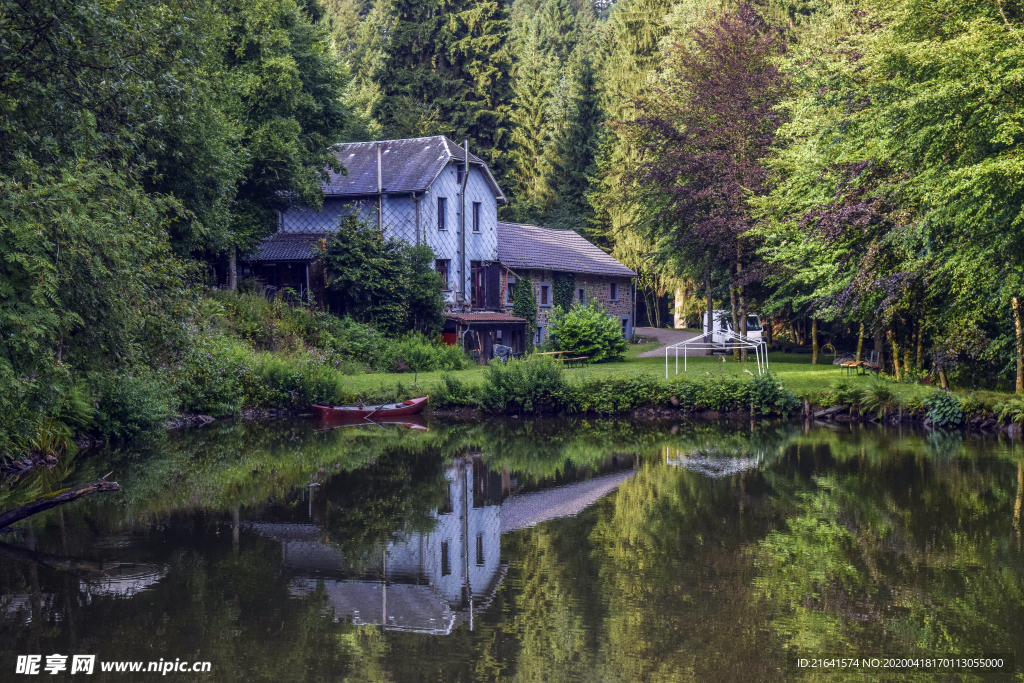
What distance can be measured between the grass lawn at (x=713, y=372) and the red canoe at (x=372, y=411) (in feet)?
4.13

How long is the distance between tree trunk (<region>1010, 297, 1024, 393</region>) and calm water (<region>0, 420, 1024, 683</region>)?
13.8ft

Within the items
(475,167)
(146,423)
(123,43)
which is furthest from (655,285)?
(123,43)

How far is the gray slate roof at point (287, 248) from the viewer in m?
36.9

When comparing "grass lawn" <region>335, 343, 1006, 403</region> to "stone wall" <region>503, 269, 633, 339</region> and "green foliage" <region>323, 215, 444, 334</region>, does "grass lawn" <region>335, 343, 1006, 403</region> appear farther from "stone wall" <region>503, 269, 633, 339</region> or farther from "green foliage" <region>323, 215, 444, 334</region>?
"stone wall" <region>503, 269, 633, 339</region>

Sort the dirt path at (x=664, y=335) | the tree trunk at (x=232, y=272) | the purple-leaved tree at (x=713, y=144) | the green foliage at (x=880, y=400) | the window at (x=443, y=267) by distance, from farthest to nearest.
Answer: the dirt path at (x=664, y=335) → the window at (x=443, y=267) → the tree trunk at (x=232, y=272) → the purple-leaved tree at (x=713, y=144) → the green foliage at (x=880, y=400)

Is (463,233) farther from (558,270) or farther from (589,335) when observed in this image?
(589,335)

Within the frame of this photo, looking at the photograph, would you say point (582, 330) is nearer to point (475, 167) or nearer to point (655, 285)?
point (475, 167)

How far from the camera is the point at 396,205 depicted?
38.1 meters

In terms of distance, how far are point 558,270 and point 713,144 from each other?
14.3m

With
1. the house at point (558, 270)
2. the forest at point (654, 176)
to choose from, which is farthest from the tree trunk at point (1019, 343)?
the house at point (558, 270)

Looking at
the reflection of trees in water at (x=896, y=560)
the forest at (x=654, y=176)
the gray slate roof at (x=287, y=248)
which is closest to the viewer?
the reflection of trees in water at (x=896, y=560)

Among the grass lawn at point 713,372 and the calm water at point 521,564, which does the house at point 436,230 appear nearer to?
the grass lawn at point 713,372

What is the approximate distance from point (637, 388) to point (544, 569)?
49.9 feet

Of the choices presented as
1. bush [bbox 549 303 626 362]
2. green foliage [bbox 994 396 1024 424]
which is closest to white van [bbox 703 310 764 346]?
bush [bbox 549 303 626 362]
